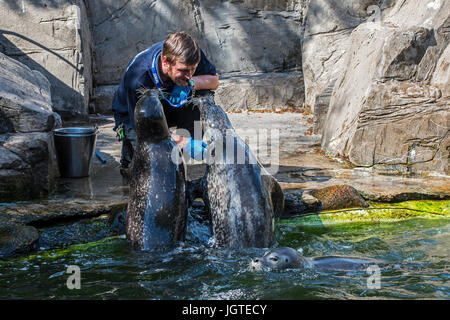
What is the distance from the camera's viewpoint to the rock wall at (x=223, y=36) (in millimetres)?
12547

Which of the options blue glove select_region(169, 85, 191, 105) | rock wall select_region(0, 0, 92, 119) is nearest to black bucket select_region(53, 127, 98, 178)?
blue glove select_region(169, 85, 191, 105)

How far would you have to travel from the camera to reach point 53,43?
10547mm

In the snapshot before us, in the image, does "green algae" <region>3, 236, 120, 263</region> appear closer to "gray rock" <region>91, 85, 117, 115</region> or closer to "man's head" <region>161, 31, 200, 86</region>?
"man's head" <region>161, 31, 200, 86</region>

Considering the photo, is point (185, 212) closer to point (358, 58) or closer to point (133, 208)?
point (133, 208)

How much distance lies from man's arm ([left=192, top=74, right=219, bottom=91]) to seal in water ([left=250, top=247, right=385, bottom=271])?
6.88 ft

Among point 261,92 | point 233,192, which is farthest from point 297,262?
point 261,92

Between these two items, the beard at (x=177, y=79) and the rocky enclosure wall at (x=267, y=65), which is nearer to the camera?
the beard at (x=177, y=79)

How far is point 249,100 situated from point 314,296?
368 inches

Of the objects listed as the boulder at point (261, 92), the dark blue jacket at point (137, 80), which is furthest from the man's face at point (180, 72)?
the boulder at point (261, 92)

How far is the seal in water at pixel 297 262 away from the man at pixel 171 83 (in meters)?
1.37

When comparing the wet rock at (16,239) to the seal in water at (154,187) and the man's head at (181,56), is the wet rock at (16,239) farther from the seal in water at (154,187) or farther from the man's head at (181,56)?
the man's head at (181,56)

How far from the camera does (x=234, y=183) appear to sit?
157 inches

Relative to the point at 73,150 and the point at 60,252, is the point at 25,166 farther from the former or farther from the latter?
the point at 60,252

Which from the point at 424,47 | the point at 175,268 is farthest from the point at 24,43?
the point at 175,268
